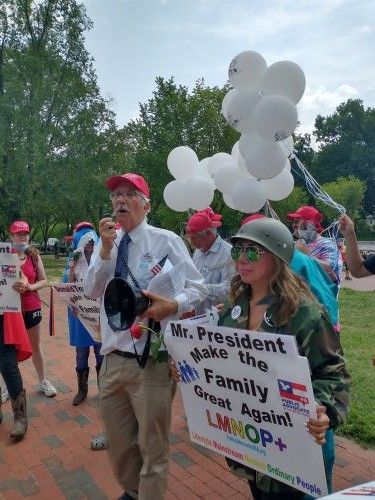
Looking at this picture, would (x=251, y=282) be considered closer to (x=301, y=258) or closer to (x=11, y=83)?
(x=301, y=258)

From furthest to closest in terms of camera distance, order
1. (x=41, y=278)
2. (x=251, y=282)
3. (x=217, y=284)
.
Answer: (x=41, y=278), (x=217, y=284), (x=251, y=282)

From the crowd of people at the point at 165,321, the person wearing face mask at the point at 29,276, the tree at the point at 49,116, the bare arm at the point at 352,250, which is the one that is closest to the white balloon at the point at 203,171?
the crowd of people at the point at 165,321


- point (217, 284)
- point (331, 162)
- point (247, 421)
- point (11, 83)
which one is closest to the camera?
point (247, 421)

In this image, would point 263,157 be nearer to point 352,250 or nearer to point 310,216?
point 352,250

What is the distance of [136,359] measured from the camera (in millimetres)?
2477

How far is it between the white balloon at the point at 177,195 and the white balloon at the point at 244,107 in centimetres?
152

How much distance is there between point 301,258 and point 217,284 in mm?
1500

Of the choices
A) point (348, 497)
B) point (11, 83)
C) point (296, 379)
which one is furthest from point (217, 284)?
point (11, 83)

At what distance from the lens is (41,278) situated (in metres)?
4.71

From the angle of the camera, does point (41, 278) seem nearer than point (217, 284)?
No

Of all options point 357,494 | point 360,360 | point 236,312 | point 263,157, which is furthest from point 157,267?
point 360,360

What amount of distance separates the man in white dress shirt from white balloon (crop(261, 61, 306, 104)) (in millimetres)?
1869

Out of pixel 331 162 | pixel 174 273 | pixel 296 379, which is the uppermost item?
pixel 331 162

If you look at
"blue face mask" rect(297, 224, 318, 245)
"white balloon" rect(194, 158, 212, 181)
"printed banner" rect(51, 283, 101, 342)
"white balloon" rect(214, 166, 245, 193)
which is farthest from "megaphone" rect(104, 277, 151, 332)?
"white balloon" rect(194, 158, 212, 181)
